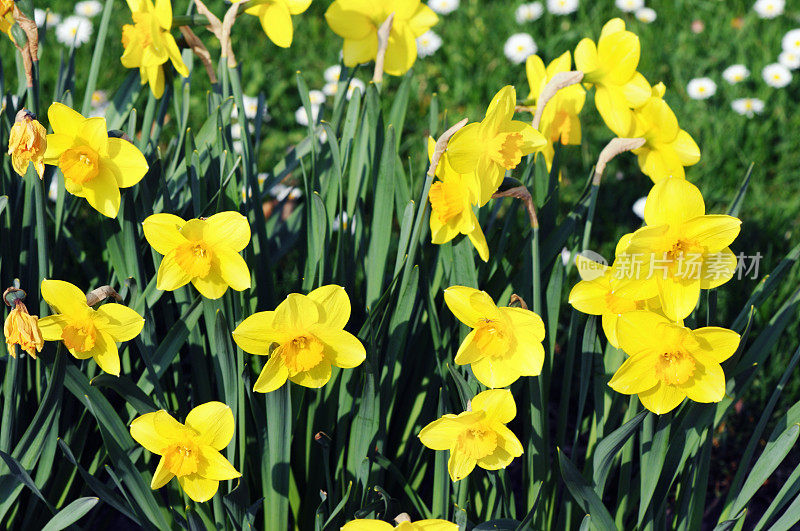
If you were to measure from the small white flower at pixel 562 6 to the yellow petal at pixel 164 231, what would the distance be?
3.06m

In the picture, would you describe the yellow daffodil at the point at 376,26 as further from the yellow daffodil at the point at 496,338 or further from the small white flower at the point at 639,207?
the small white flower at the point at 639,207

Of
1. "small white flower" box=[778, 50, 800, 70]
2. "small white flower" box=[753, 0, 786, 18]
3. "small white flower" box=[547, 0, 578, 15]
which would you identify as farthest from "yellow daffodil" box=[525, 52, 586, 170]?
"small white flower" box=[753, 0, 786, 18]

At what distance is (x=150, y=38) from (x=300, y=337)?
29.8 inches

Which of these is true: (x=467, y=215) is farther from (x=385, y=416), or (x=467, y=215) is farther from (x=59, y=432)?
(x=59, y=432)

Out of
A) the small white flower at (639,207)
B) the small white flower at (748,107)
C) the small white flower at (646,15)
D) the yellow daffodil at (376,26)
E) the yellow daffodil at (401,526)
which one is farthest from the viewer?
the small white flower at (646,15)

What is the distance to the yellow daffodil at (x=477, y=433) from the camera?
1.21 m

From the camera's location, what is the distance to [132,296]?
1.42m

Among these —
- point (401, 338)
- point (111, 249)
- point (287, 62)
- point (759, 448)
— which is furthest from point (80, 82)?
point (759, 448)

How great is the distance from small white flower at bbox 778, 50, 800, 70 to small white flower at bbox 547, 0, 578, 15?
1.00 meters

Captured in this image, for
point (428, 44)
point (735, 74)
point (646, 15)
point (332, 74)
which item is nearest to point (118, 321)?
point (332, 74)

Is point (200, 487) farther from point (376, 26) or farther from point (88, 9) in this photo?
point (88, 9)

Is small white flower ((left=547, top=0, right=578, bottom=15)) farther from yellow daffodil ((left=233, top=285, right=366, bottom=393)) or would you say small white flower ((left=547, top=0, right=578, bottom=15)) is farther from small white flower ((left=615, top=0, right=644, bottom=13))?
yellow daffodil ((left=233, top=285, right=366, bottom=393))

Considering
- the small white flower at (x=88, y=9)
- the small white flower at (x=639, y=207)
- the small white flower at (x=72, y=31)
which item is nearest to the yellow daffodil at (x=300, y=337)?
the small white flower at (x=639, y=207)

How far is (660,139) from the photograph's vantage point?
1555 mm
